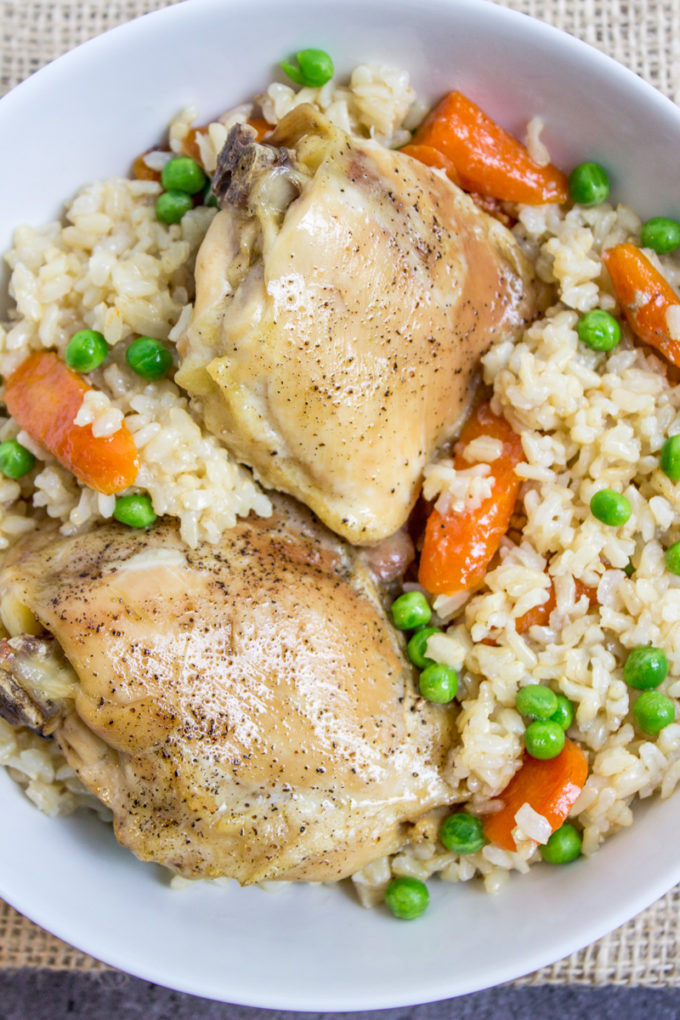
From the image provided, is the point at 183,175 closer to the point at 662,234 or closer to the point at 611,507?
the point at 662,234

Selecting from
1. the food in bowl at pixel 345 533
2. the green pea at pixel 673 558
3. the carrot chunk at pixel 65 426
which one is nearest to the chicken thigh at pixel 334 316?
the food in bowl at pixel 345 533

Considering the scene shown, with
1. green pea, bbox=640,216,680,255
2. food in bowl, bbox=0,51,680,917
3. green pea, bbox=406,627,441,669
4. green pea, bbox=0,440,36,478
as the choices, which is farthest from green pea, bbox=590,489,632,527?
green pea, bbox=0,440,36,478

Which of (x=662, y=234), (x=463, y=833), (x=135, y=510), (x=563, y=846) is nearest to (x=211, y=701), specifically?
(x=135, y=510)

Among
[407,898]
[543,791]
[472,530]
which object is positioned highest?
[472,530]

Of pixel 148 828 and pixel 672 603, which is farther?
pixel 672 603

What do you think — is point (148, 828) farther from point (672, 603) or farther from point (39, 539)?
point (672, 603)

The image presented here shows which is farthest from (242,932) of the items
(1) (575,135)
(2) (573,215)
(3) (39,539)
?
(1) (575,135)

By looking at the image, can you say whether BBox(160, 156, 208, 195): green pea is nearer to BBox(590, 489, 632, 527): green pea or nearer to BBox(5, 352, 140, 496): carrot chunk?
BBox(5, 352, 140, 496): carrot chunk
